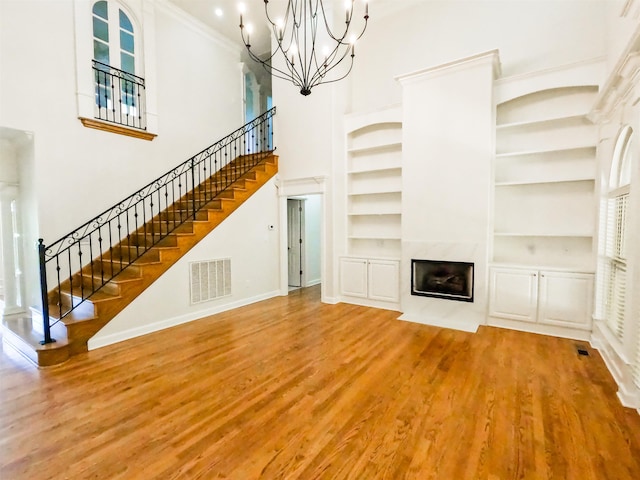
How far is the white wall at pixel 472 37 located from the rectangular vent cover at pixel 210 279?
386cm

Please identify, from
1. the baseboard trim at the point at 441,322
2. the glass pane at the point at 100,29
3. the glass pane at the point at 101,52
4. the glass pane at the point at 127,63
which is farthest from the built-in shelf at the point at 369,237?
the glass pane at the point at 100,29

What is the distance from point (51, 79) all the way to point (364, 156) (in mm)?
4816

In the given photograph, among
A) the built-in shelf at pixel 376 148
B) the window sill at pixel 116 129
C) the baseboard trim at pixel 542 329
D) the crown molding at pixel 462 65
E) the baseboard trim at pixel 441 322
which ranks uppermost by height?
the crown molding at pixel 462 65

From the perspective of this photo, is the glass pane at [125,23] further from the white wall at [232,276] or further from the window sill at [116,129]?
the white wall at [232,276]

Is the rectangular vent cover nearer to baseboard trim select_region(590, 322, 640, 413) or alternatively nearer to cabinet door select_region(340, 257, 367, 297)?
cabinet door select_region(340, 257, 367, 297)

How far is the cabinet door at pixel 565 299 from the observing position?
396cm

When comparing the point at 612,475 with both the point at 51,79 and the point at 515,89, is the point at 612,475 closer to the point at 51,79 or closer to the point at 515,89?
the point at 515,89

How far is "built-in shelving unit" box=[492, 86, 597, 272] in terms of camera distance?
4.23 meters

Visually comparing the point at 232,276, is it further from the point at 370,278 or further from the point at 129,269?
the point at 370,278

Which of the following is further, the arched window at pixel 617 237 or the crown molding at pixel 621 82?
the arched window at pixel 617 237

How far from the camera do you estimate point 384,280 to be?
18.1 feet

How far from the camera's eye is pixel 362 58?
617 cm

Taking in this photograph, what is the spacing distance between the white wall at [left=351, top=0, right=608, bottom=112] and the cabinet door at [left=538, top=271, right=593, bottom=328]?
2983mm

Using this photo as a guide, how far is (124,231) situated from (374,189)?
14.2ft
